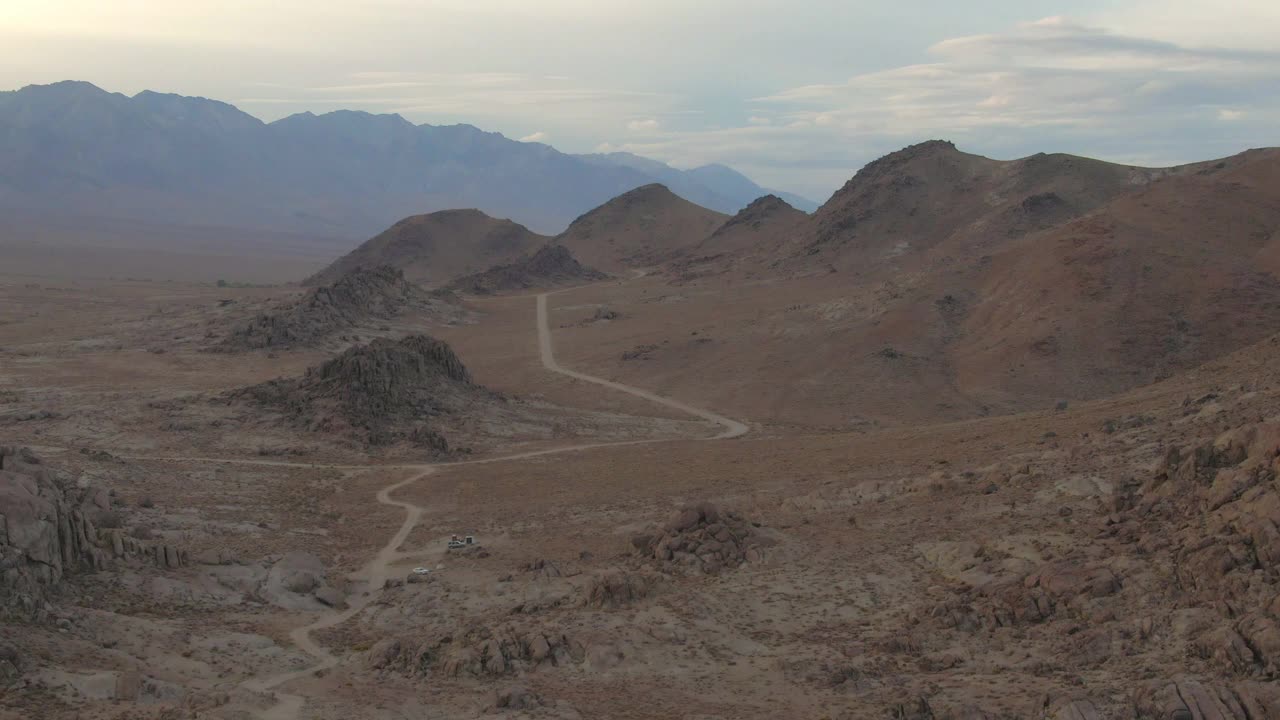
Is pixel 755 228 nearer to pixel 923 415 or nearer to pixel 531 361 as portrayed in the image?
pixel 531 361

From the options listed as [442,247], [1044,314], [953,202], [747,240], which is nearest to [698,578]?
[1044,314]

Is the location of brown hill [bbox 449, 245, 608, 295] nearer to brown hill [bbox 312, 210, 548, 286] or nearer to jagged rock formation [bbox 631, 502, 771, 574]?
brown hill [bbox 312, 210, 548, 286]

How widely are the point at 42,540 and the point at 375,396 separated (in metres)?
22.0

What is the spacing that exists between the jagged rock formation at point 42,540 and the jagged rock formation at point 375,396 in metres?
16.7

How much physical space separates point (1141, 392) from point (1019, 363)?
17.0 m

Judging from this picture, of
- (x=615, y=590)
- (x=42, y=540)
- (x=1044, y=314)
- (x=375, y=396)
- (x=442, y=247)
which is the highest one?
(x=442, y=247)

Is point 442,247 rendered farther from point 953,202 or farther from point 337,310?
point 953,202

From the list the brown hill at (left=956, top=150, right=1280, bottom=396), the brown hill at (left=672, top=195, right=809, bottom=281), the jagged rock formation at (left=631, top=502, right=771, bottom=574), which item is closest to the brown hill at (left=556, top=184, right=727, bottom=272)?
the brown hill at (left=672, top=195, right=809, bottom=281)

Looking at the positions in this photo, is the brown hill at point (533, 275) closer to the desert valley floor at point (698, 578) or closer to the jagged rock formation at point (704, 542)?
the desert valley floor at point (698, 578)

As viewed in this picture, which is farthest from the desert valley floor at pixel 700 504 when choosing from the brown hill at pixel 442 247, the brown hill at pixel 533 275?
the brown hill at pixel 442 247

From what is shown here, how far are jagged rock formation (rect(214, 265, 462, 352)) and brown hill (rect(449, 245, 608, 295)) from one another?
15.1 meters

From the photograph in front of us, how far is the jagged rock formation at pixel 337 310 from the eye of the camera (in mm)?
58406

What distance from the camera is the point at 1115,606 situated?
51.4ft

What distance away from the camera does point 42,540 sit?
1756 cm
